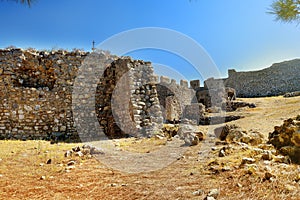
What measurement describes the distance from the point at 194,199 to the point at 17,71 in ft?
25.6

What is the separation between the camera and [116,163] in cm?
470

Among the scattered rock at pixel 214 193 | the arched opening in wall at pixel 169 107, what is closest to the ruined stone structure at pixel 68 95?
the scattered rock at pixel 214 193

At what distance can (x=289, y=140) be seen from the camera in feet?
14.1

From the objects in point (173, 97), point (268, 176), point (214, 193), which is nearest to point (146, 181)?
point (214, 193)

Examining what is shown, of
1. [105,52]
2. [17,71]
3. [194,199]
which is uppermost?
[105,52]

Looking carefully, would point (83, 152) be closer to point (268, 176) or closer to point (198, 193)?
point (198, 193)

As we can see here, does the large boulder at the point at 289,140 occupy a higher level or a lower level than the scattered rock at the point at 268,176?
higher

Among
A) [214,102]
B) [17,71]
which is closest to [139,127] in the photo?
[17,71]

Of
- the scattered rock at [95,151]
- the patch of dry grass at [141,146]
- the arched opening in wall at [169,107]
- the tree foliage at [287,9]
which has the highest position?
the tree foliage at [287,9]

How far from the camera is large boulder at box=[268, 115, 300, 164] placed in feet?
12.6

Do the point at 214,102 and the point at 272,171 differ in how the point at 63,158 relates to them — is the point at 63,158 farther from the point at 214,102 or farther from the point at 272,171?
the point at 214,102

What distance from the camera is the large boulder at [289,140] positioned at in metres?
3.85

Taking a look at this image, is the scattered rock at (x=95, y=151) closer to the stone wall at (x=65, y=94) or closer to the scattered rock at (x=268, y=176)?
the stone wall at (x=65, y=94)

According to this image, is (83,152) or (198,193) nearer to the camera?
(198,193)
